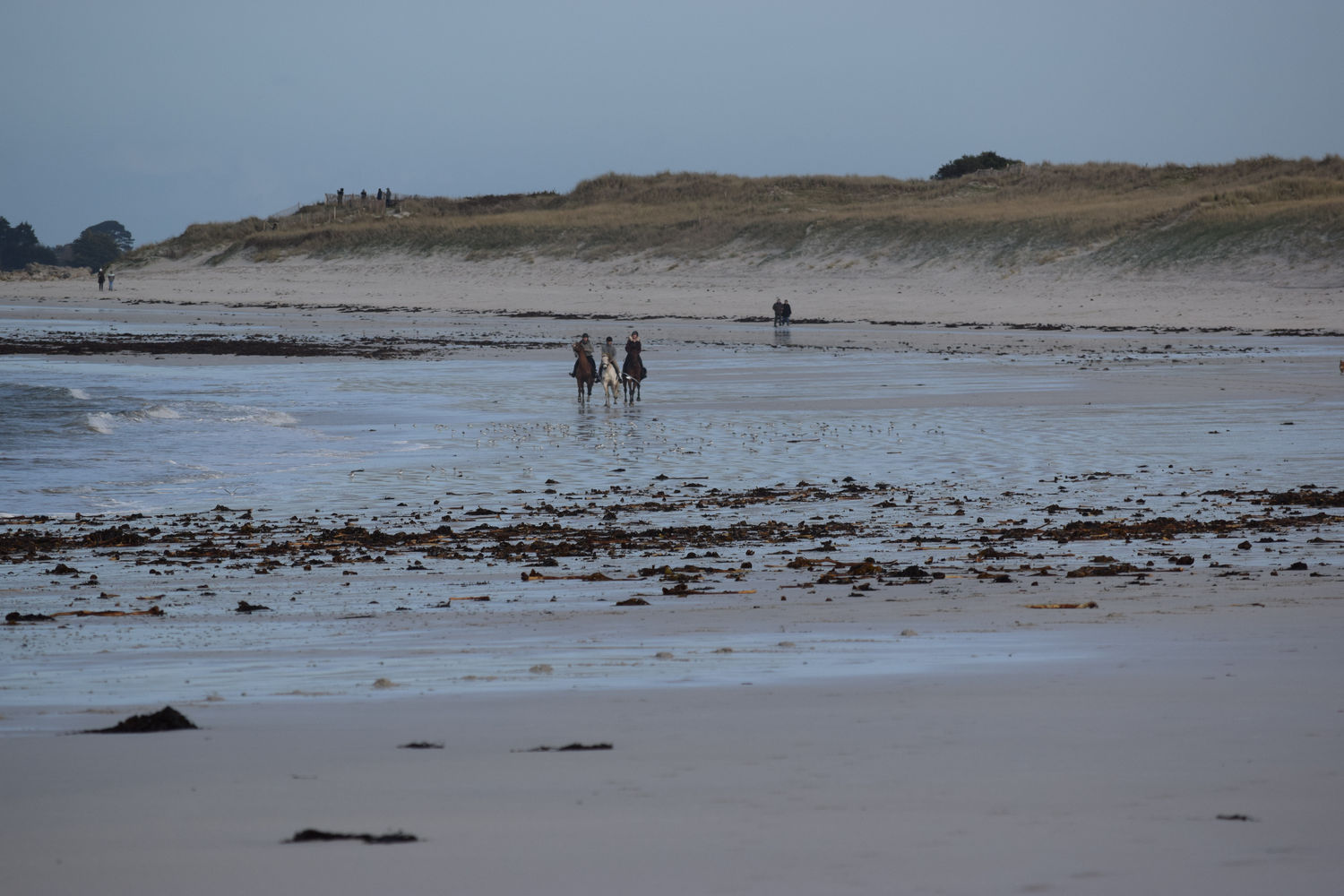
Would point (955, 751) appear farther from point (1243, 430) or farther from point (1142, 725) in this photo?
point (1243, 430)

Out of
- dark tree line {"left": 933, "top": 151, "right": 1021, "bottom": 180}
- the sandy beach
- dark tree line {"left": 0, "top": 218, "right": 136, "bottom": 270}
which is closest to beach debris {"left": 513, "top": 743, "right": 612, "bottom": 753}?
the sandy beach

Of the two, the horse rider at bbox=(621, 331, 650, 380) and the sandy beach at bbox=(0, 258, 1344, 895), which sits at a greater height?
the horse rider at bbox=(621, 331, 650, 380)

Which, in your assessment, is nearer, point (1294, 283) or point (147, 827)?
point (147, 827)

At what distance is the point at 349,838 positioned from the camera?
12.2 feet

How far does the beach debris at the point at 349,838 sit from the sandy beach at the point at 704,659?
4 centimetres

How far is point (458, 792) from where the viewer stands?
4.17 metres

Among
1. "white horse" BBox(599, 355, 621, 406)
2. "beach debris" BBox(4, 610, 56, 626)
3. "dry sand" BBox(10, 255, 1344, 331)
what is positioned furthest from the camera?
"dry sand" BBox(10, 255, 1344, 331)

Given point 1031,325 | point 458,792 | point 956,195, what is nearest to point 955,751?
point 458,792

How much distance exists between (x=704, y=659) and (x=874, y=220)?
62714 millimetres

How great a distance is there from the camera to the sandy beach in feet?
11.8

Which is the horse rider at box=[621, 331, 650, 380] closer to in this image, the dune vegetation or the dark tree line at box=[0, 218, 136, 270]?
the dune vegetation

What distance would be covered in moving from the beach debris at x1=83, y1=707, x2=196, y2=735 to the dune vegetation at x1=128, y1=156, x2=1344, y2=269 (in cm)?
4867

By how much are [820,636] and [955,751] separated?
262 centimetres

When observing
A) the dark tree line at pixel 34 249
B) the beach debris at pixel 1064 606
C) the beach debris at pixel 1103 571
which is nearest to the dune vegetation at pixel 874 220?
the beach debris at pixel 1103 571
